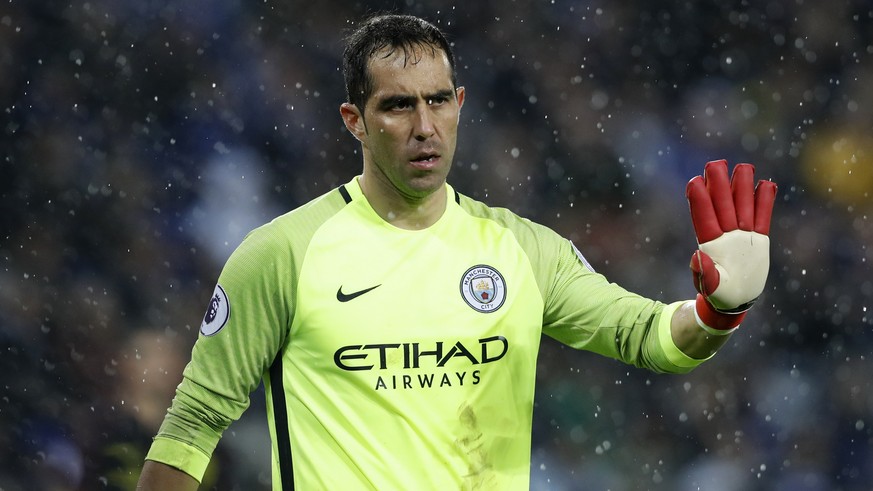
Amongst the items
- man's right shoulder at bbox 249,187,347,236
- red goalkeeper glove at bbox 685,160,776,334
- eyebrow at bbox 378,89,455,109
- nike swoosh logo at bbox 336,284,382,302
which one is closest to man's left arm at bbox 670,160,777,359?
red goalkeeper glove at bbox 685,160,776,334

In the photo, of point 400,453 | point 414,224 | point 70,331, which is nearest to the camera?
point 400,453

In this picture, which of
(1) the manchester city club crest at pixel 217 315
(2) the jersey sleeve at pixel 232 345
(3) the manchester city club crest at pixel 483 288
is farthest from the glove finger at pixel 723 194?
(1) the manchester city club crest at pixel 217 315

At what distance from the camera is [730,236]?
259 cm

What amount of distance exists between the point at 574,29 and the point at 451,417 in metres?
3.67

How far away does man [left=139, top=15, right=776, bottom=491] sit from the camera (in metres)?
2.82

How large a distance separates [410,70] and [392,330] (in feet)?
2.08

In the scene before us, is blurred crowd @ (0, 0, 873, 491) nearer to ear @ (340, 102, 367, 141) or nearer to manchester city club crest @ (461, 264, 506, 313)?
ear @ (340, 102, 367, 141)

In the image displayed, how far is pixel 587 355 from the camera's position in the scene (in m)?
5.93

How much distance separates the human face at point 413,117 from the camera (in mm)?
2883

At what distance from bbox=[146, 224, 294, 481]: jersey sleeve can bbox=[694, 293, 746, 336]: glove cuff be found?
3.17 ft

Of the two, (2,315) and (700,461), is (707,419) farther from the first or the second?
(2,315)

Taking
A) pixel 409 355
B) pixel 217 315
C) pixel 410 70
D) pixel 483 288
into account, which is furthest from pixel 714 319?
pixel 217 315

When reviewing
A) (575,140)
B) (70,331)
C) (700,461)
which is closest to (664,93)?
(575,140)

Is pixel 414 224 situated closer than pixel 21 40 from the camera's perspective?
Yes
